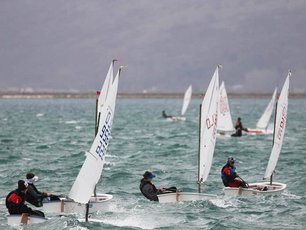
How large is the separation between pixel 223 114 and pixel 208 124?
2772cm

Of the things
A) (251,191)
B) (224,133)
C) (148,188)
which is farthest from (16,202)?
(224,133)

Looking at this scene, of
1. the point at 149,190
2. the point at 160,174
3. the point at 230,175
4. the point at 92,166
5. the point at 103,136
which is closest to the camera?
the point at 92,166

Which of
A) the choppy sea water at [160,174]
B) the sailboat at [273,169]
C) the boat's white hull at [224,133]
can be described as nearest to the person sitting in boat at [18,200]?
the choppy sea water at [160,174]

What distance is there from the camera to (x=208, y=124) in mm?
25516

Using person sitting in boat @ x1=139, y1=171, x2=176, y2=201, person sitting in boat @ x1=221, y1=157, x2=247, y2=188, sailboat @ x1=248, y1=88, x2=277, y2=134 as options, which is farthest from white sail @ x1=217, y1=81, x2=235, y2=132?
person sitting in boat @ x1=139, y1=171, x2=176, y2=201

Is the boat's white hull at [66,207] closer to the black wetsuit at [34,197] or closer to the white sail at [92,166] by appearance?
the black wetsuit at [34,197]

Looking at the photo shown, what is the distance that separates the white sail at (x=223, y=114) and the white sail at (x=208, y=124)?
25466 millimetres

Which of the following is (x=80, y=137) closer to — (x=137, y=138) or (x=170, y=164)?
(x=137, y=138)

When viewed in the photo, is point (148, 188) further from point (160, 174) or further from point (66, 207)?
point (160, 174)

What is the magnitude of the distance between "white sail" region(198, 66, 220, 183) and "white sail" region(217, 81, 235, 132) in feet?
83.5

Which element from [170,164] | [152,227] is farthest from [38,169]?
[152,227]

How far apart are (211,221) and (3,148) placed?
26616 millimetres

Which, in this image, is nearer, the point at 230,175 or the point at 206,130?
the point at 206,130

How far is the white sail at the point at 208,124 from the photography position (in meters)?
24.9
